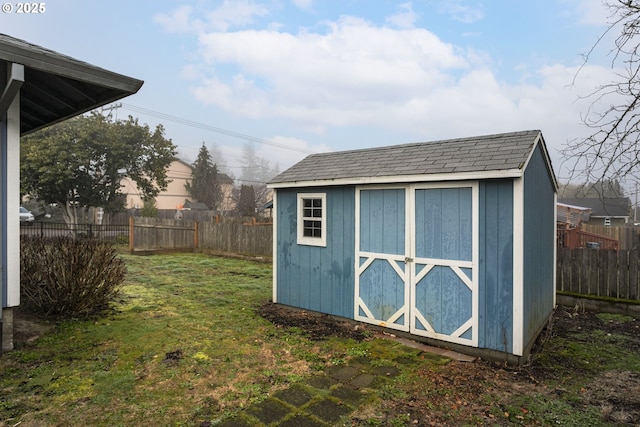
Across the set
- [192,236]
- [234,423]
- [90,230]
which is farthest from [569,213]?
[90,230]

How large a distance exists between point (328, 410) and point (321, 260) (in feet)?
10.2

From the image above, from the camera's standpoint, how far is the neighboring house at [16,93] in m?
3.56

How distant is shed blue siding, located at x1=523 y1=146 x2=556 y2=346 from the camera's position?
15.1 ft

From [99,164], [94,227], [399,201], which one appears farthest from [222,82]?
[399,201]

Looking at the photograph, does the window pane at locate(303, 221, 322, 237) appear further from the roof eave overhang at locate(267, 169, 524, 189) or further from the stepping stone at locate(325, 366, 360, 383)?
the stepping stone at locate(325, 366, 360, 383)

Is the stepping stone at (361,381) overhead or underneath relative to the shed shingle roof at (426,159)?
underneath

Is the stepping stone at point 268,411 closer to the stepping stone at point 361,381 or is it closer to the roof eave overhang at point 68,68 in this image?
the stepping stone at point 361,381

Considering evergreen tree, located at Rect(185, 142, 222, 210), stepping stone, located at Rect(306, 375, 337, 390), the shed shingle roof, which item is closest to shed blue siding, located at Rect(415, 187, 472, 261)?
the shed shingle roof

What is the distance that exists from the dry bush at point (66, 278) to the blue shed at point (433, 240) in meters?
3.00

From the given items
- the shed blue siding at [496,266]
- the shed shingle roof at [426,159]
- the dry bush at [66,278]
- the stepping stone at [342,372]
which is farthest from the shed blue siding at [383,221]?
the dry bush at [66,278]

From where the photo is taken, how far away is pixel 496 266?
174 inches

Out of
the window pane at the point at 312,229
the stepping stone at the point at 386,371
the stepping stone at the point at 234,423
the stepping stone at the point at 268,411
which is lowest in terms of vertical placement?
the stepping stone at the point at 386,371

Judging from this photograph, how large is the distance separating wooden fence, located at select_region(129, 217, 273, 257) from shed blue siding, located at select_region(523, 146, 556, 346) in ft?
30.7

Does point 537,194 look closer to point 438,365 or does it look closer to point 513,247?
point 513,247
